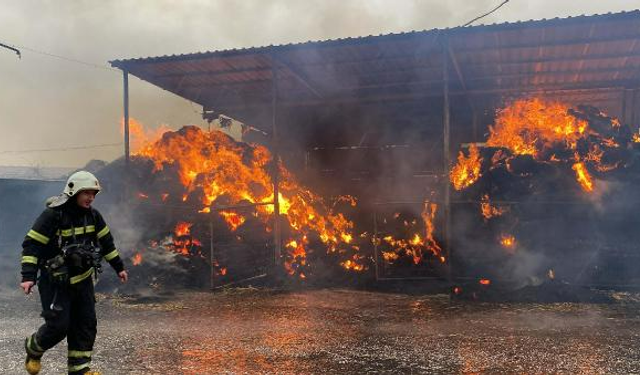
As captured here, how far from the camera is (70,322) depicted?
167 inches

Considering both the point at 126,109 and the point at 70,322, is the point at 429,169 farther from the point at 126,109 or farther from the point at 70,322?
the point at 70,322

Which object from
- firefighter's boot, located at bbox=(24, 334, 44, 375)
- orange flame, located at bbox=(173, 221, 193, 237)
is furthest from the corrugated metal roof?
firefighter's boot, located at bbox=(24, 334, 44, 375)

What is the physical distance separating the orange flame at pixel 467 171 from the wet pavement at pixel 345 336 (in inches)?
139

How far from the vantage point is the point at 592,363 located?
459 cm

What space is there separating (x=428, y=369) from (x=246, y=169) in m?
8.64

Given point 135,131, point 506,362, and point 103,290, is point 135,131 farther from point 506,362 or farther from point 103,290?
point 506,362

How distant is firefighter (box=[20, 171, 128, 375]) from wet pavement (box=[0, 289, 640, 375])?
1.82 feet

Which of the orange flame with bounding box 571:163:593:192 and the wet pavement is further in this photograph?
the orange flame with bounding box 571:163:593:192

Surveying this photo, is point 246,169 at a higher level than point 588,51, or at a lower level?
lower

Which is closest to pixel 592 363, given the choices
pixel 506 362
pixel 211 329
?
pixel 506 362

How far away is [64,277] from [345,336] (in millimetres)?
3234

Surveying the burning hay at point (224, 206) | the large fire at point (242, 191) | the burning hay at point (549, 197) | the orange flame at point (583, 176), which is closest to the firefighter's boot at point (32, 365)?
the burning hay at point (224, 206)

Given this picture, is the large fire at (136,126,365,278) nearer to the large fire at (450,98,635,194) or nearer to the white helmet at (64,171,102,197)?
the large fire at (450,98,635,194)

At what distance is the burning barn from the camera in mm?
8656
